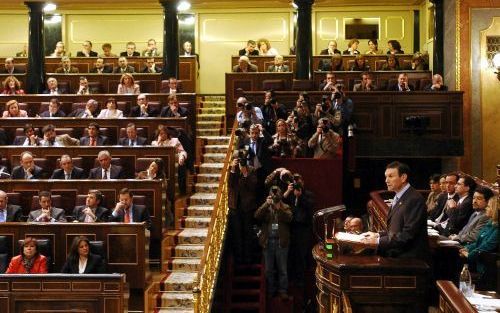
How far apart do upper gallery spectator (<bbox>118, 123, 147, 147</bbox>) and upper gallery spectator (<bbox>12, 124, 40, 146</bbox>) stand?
1013mm

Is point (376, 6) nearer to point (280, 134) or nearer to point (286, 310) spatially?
point (280, 134)

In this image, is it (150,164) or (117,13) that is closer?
(150,164)

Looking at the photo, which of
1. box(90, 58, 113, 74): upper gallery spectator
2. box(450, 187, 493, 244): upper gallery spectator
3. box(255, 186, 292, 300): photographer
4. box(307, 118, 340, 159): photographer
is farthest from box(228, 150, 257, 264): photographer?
box(90, 58, 113, 74): upper gallery spectator

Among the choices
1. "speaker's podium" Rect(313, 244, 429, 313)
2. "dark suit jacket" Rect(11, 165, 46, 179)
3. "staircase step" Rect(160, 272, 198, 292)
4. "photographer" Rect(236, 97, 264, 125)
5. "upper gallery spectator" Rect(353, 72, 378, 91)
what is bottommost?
"staircase step" Rect(160, 272, 198, 292)

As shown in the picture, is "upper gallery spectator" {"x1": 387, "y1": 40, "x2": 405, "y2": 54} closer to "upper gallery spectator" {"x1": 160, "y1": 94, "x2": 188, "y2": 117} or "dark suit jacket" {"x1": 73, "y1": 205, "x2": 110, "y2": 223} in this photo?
"upper gallery spectator" {"x1": 160, "y1": 94, "x2": 188, "y2": 117}

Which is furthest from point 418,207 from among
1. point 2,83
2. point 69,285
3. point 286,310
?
point 2,83

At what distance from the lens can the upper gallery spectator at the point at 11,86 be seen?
12.5 m

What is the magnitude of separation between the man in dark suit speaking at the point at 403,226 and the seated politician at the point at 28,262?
3.48 metres

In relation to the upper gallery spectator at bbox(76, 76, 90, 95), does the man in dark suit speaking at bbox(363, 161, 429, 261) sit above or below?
below

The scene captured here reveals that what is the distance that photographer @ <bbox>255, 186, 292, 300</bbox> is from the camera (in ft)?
28.6

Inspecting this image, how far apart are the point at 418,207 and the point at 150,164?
4851 mm

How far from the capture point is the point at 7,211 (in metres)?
8.19

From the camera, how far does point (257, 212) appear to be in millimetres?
8742

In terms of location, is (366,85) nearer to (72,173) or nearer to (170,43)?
(170,43)
